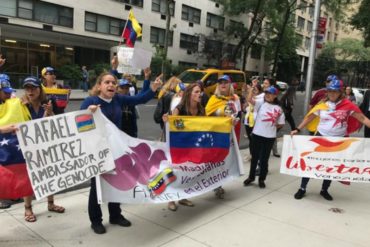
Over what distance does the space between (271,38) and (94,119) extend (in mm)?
41820

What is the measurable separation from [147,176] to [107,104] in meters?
0.97

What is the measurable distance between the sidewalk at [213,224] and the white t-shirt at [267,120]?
992 millimetres

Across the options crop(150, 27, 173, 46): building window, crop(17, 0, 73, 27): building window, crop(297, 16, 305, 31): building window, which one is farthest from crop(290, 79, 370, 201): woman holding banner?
crop(297, 16, 305, 31): building window

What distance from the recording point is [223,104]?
5.67 metres

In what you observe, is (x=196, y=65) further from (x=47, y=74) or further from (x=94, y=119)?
(x=94, y=119)

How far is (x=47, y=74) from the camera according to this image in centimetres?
659

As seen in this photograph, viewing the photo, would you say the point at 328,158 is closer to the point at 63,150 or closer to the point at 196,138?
the point at 196,138

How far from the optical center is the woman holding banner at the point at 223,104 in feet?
18.5

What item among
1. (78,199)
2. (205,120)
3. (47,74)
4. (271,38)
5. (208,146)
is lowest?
(78,199)

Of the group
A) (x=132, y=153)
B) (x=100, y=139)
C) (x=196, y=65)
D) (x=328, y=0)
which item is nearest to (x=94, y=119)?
(x=100, y=139)

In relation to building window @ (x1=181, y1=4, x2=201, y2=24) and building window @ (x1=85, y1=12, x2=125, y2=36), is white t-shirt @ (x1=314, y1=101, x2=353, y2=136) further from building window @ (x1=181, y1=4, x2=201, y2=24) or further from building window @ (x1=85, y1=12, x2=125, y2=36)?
building window @ (x1=181, y1=4, x2=201, y2=24)

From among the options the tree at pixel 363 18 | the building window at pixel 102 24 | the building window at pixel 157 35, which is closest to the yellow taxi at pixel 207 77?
the tree at pixel 363 18

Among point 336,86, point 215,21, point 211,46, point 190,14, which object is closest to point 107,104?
point 336,86

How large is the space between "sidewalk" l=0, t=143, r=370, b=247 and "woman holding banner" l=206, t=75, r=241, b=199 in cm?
77
